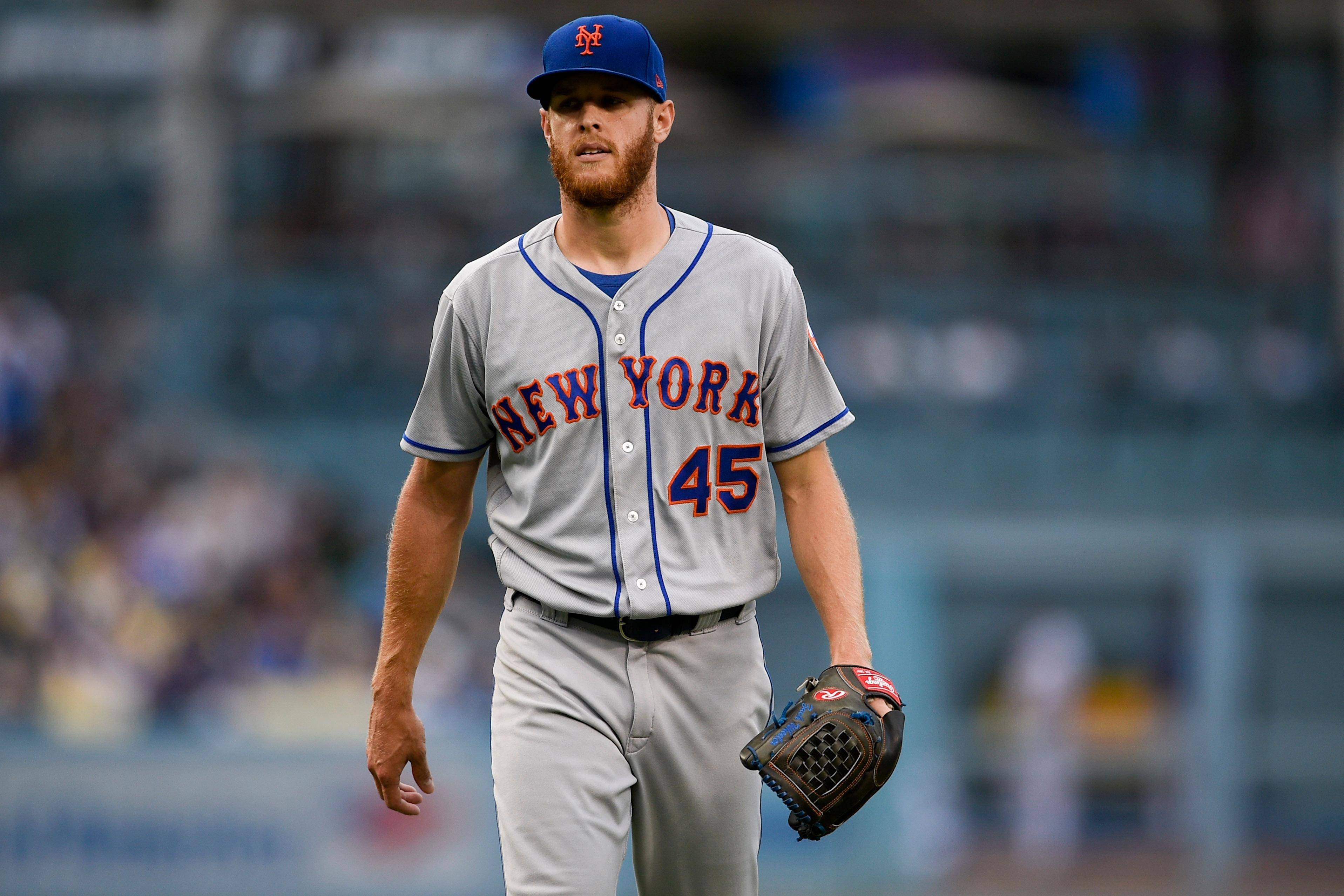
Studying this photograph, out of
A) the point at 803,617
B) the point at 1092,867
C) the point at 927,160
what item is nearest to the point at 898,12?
the point at 927,160

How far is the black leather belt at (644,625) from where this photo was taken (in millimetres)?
3023

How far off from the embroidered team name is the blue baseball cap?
50cm

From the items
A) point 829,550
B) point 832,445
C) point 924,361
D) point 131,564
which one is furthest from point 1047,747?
point 829,550

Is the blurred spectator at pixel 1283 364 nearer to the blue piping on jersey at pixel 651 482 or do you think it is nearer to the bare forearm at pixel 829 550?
the bare forearm at pixel 829 550

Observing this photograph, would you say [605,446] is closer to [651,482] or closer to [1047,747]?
[651,482]

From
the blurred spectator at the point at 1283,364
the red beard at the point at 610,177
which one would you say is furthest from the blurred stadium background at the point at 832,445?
the red beard at the point at 610,177

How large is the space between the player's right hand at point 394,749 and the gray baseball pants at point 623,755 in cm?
18

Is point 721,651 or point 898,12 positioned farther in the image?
point 898,12

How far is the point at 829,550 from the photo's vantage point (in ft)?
10.1

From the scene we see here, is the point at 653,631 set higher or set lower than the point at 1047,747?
higher

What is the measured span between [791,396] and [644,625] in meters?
0.52

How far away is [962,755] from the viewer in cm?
1153

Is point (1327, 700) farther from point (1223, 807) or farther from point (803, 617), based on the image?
→ point (803, 617)

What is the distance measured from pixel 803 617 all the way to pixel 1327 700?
3.99 m
